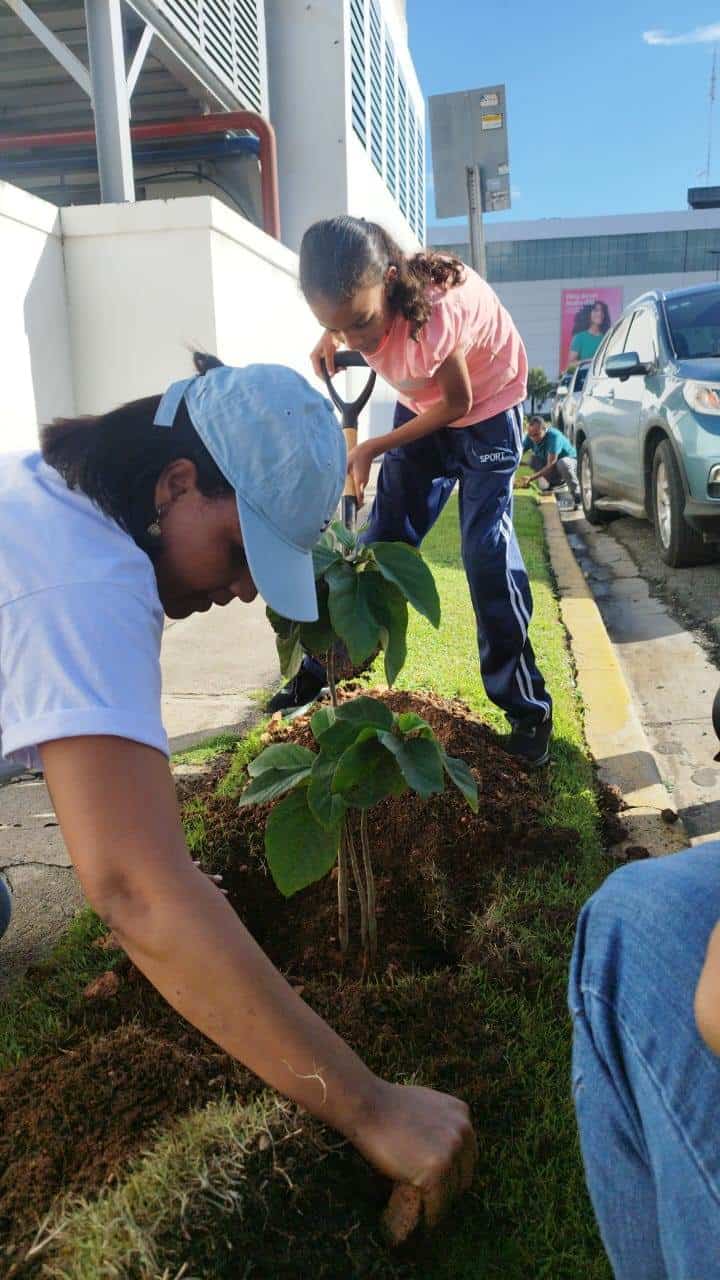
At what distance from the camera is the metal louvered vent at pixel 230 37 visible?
768 cm

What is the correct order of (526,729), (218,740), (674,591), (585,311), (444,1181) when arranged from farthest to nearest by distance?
(585,311) < (674,591) < (218,740) < (526,729) < (444,1181)

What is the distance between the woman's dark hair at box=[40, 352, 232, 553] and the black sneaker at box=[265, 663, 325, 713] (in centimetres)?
207

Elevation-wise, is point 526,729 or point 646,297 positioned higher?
point 646,297

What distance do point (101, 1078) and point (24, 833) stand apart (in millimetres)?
1371

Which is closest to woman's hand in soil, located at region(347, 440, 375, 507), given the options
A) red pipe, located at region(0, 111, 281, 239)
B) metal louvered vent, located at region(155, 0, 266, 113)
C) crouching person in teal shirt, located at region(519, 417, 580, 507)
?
metal louvered vent, located at region(155, 0, 266, 113)

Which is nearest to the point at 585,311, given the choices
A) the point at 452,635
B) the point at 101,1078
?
the point at 452,635

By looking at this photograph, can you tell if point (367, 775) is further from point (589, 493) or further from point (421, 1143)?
point (589, 493)

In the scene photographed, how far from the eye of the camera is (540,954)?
2.15 metres

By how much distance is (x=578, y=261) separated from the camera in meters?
62.0

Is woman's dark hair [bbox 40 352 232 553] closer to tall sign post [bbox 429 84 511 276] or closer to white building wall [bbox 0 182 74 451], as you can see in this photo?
white building wall [bbox 0 182 74 451]

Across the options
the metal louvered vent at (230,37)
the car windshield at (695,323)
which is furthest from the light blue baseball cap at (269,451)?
the metal louvered vent at (230,37)

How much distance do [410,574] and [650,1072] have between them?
1.09 meters

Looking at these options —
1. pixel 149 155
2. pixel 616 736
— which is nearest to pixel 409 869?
pixel 616 736

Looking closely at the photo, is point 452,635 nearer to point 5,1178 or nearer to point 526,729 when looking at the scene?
point 526,729
